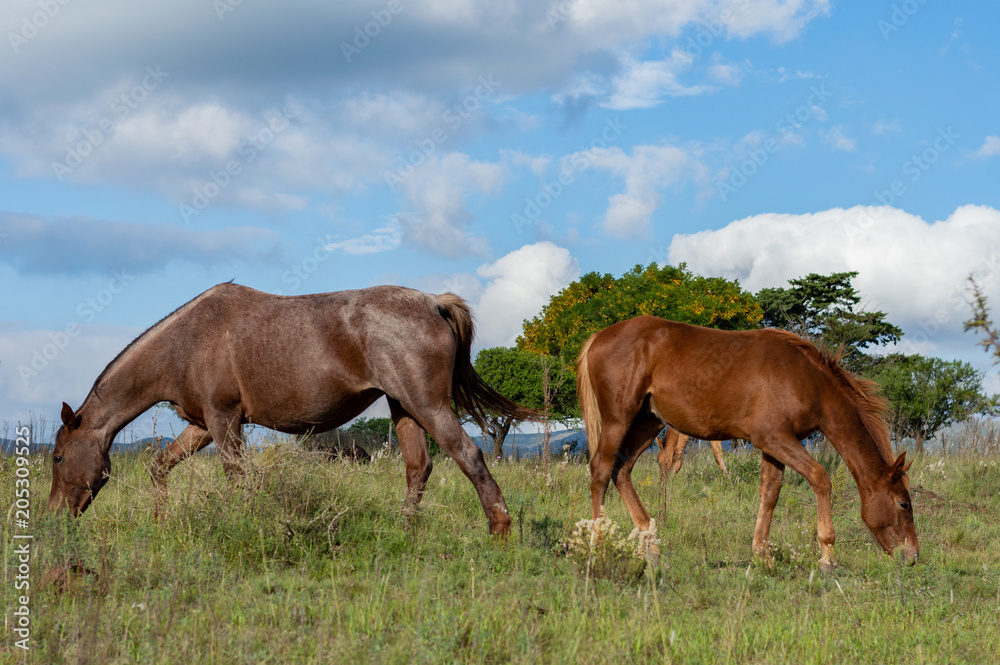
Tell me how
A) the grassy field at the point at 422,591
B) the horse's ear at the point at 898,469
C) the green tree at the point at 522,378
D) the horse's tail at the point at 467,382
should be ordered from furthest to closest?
the green tree at the point at 522,378 < the horse's tail at the point at 467,382 < the horse's ear at the point at 898,469 < the grassy field at the point at 422,591

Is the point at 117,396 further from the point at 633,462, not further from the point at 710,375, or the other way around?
the point at 710,375

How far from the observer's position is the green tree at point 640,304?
29.4 meters

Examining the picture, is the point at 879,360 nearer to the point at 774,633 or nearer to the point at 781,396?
the point at 781,396

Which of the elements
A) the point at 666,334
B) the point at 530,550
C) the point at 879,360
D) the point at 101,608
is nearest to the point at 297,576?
the point at 101,608

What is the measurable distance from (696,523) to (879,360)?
32.8 metres

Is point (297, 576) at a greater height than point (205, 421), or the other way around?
point (205, 421)

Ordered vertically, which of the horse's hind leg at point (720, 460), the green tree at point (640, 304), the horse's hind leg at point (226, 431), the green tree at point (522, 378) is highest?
the green tree at point (640, 304)

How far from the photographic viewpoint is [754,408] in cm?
725

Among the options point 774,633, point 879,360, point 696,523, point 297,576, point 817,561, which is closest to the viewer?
point 774,633

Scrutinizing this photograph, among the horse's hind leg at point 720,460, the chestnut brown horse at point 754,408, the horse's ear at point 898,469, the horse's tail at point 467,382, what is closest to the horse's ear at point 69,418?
the horse's tail at point 467,382

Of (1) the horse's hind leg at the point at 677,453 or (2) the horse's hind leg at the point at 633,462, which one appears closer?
(2) the horse's hind leg at the point at 633,462

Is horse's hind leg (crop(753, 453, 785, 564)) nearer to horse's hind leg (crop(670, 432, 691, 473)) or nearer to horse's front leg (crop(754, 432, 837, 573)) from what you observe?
horse's front leg (crop(754, 432, 837, 573))

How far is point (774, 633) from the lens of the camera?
14.8ft

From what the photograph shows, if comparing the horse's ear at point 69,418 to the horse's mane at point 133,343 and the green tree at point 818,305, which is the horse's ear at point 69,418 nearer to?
the horse's mane at point 133,343
